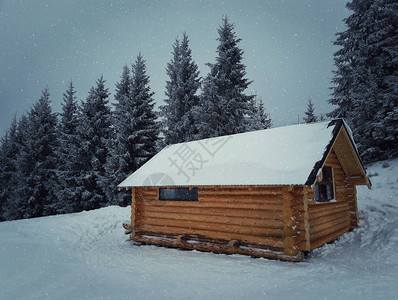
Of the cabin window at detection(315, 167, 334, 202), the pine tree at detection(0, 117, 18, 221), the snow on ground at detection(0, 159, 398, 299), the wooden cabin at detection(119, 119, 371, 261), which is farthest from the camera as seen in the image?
the pine tree at detection(0, 117, 18, 221)

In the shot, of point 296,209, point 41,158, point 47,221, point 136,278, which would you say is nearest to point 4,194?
point 41,158

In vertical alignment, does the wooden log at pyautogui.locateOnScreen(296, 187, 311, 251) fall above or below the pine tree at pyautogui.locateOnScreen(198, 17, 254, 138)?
below

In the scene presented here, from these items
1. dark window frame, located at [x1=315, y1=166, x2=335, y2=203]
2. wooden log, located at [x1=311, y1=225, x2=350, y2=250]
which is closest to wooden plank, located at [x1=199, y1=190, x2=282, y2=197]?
wooden log, located at [x1=311, y1=225, x2=350, y2=250]

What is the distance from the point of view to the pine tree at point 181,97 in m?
25.1

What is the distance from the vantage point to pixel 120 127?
2386cm

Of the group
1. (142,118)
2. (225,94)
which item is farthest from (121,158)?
(225,94)

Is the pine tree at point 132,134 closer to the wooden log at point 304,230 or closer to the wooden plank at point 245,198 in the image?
the wooden plank at point 245,198

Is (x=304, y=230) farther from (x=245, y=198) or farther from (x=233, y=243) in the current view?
(x=233, y=243)

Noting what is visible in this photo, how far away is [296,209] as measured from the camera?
822 cm

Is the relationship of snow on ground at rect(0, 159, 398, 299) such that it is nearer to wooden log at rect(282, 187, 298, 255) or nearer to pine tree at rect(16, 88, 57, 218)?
wooden log at rect(282, 187, 298, 255)

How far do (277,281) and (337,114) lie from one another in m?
16.2

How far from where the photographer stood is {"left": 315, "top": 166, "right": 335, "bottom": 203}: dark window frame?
996cm

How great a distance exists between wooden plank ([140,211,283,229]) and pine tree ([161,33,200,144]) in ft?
43.8

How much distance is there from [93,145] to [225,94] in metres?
14.8
